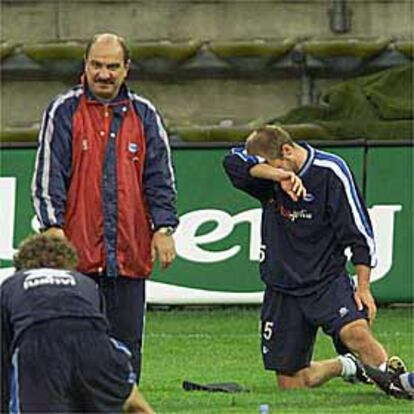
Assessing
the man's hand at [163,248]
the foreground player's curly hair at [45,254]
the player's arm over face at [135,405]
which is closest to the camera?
the foreground player's curly hair at [45,254]

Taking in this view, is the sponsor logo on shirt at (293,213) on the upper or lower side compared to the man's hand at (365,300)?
upper

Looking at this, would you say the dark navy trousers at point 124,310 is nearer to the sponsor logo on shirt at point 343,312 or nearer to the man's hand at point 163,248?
the man's hand at point 163,248

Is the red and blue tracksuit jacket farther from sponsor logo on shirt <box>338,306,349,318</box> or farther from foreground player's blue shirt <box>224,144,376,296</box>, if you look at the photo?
sponsor logo on shirt <box>338,306,349,318</box>

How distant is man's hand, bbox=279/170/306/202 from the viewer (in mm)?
11648

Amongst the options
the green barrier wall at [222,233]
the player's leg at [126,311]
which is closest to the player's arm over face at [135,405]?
the player's leg at [126,311]

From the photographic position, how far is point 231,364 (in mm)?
13844

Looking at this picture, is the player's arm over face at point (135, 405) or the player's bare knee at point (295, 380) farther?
the player's bare knee at point (295, 380)

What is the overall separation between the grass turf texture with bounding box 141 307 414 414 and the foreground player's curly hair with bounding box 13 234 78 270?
315 cm

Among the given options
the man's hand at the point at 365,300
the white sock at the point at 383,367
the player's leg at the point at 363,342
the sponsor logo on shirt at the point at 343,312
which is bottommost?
the white sock at the point at 383,367

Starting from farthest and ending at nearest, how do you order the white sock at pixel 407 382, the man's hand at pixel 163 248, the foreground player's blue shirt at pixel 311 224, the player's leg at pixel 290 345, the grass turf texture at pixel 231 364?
1. the player's leg at pixel 290 345
2. the foreground player's blue shirt at pixel 311 224
3. the white sock at pixel 407 382
4. the grass turf texture at pixel 231 364
5. the man's hand at pixel 163 248

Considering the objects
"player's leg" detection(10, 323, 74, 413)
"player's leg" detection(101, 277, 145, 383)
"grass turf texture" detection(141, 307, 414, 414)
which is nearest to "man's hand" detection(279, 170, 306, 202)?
"grass turf texture" detection(141, 307, 414, 414)

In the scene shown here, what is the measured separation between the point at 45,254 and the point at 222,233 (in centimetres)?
869

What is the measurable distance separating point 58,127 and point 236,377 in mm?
3558

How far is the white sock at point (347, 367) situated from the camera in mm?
12086
